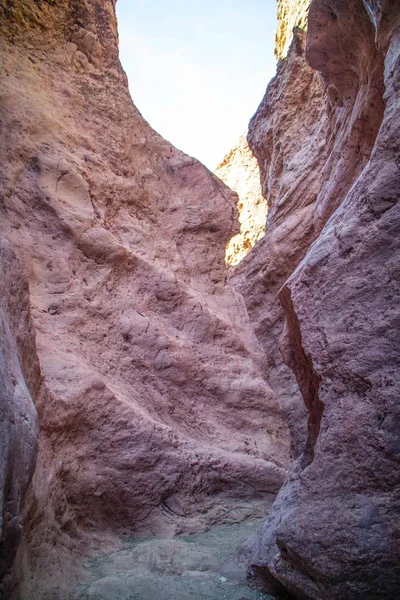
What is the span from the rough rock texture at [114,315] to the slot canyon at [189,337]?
0.03 meters

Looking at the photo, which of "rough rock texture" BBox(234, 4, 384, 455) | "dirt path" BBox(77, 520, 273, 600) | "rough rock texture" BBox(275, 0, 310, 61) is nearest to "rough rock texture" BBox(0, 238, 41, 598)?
"dirt path" BBox(77, 520, 273, 600)

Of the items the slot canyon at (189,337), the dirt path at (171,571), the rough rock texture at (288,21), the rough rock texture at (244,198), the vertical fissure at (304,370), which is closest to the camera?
the slot canyon at (189,337)

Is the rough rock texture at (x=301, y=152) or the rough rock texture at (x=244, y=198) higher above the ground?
the rough rock texture at (x=244, y=198)

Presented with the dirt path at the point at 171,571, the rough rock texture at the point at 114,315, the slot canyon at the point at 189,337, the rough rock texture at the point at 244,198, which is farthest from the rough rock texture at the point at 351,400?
the rough rock texture at the point at 244,198

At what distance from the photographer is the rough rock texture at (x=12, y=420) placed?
218 cm

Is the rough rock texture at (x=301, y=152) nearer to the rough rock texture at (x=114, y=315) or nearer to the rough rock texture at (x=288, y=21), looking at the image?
the rough rock texture at (x=288, y=21)

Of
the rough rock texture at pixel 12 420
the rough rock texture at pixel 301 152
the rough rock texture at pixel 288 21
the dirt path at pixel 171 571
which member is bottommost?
the dirt path at pixel 171 571

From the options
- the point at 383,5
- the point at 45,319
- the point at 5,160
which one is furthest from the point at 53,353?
the point at 383,5

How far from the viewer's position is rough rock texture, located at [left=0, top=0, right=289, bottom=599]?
12.4 feet

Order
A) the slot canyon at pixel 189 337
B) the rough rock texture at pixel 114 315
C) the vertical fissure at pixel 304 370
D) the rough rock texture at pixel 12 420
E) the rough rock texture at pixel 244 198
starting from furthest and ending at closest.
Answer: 1. the rough rock texture at pixel 244 198
2. the rough rock texture at pixel 114 315
3. the vertical fissure at pixel 304 370
4. the slot canyon at pixel 189 337
5. the rough rock texture at pixel 12 420

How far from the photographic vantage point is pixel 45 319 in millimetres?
4496

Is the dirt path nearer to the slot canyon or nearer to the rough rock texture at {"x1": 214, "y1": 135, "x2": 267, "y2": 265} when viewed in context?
the slot canyon

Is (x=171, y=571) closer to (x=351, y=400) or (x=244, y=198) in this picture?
(x=351, y=400)

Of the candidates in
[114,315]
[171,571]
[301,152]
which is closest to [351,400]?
[171,571]
